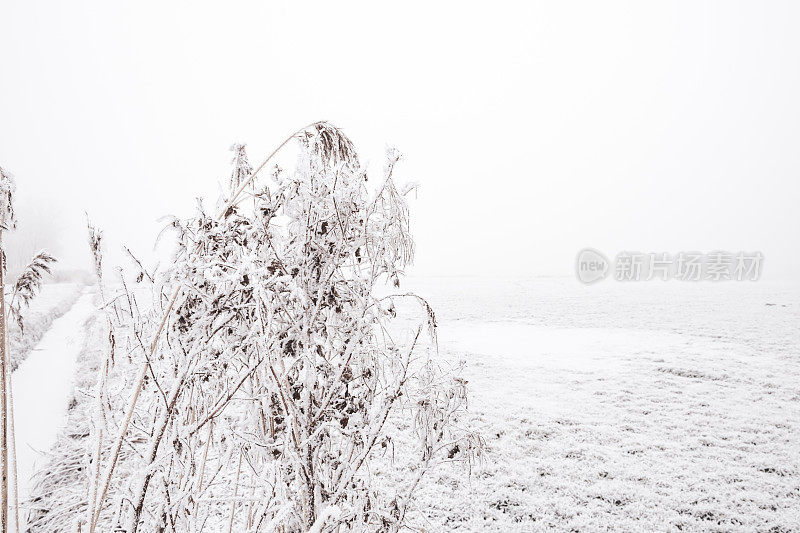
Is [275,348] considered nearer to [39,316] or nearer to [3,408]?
[3,408]

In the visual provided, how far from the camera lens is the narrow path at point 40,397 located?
596cm

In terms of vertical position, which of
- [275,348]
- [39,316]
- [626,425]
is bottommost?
[39,316]

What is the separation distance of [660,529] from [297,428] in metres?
5.51

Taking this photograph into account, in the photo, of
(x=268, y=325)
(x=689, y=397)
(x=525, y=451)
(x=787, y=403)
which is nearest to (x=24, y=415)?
(x=525, y=451)

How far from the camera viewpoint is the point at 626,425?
837 centimetres

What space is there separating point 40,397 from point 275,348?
10656 millimetres

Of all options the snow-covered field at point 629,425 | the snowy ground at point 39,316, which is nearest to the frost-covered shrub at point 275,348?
the snow-covered field at point 629,425

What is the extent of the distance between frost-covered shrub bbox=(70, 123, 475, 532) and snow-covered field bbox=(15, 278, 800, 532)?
3.43ft

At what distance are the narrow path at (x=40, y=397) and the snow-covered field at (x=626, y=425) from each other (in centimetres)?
34

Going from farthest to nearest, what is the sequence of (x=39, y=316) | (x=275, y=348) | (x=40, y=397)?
1. (x=39, y=316)
2. (x=40, y=397)
3. (x=275, y=348)

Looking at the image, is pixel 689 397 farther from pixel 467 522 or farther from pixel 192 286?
pixel 192 286

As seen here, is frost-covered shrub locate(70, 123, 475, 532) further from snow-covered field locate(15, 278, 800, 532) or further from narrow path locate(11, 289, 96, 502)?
narrow path locate(11, 289, 96, 502)

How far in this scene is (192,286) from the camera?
1465mm

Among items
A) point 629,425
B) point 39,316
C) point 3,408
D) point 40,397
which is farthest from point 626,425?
point 39,316
